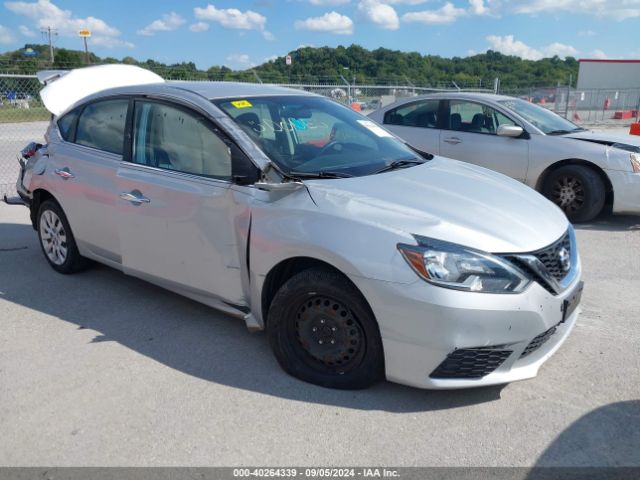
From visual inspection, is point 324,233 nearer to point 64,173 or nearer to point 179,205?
point 179,205

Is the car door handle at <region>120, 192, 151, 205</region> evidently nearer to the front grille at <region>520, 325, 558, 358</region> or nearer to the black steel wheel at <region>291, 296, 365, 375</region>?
the black steel wheel at <region>291, 296, 365, 375</region>

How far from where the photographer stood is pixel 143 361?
3.68 m

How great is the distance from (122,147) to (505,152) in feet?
16.2

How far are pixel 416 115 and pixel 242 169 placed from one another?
5350mm

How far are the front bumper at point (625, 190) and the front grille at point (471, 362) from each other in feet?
15.1

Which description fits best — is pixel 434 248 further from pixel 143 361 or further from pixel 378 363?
pixel 143 361

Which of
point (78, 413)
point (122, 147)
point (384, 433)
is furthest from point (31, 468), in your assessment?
point (122, 147)

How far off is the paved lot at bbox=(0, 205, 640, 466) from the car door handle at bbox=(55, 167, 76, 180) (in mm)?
1127

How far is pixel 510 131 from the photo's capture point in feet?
23.3

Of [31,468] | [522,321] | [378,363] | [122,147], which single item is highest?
[122,147]

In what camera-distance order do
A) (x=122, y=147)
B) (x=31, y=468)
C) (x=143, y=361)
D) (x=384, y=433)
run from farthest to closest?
(x=122, y=147)
(x=143, y=361)
(x=384, y=433)
(x=31, y=468)

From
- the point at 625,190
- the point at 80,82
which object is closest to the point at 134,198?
the point at 80,82

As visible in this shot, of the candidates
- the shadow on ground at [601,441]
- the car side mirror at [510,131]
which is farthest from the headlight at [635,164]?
the shadow on ground at [601,441]

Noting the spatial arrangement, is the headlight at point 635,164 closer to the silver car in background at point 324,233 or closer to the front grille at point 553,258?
the silver car in background at point 324,233
